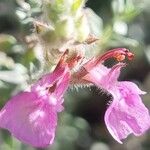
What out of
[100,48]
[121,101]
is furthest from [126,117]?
[100,48]

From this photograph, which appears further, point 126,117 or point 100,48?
point 100,48

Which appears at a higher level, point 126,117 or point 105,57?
point 105,57

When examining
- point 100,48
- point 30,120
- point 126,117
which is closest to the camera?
point 30,120

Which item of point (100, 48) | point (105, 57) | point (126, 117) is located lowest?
point (100, 48)

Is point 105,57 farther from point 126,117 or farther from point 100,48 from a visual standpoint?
point 100,48

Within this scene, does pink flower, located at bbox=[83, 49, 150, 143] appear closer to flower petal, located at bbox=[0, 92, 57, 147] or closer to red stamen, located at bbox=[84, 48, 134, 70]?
red stamen, located at bbox=[84, 48, 134, 70]

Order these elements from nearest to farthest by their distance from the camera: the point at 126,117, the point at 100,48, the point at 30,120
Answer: the point at 30,120
the point at 126,117
the point at 100,48
